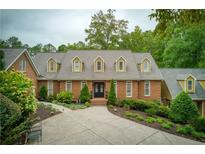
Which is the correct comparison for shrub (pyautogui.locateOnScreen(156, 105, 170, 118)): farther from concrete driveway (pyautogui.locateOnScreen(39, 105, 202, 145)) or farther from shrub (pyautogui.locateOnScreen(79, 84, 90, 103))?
shrub (pyautogui.locateOnScreen(79, 84, 90, 103))

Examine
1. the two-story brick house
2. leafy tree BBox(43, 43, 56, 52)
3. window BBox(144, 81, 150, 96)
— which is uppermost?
leafy tree BBox(43, 43, 56, 52)

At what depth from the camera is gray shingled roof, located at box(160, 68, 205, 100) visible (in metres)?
7.09

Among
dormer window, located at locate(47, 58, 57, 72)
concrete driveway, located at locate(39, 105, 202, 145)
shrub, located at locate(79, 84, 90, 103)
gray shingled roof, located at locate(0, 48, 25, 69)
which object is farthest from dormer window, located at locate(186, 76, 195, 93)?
gray shingled roof, located at locate(0, 48, 25, 69)

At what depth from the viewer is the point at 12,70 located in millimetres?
6941

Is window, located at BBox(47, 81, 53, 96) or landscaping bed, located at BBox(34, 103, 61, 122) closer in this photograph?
landscaping bed, located at BBox(34, 103, 61, 122)

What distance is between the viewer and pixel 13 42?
22.7 ft

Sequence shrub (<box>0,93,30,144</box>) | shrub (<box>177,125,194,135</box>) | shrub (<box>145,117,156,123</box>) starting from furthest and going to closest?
shrub (<box>145,117,156,123</box>) < shrub (<box>177,125,194,135</box>) < shrub (<box>0,93,30,144</box>)

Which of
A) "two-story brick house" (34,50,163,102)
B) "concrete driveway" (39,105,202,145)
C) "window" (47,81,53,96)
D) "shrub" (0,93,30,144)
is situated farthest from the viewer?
"two-story brick house" (34,50,163,102)

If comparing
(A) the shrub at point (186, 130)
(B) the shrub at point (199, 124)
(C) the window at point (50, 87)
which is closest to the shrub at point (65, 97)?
(C) the window at point (50, 87)

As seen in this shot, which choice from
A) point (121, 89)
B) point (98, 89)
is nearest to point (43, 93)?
point (98, 89)

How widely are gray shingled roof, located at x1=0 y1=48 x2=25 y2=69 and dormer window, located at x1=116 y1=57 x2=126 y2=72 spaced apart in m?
2.14

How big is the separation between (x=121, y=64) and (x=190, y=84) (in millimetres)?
1572

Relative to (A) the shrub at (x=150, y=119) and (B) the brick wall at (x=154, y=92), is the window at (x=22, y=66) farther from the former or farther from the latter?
(A) the shrub at (x=150, y=119)
